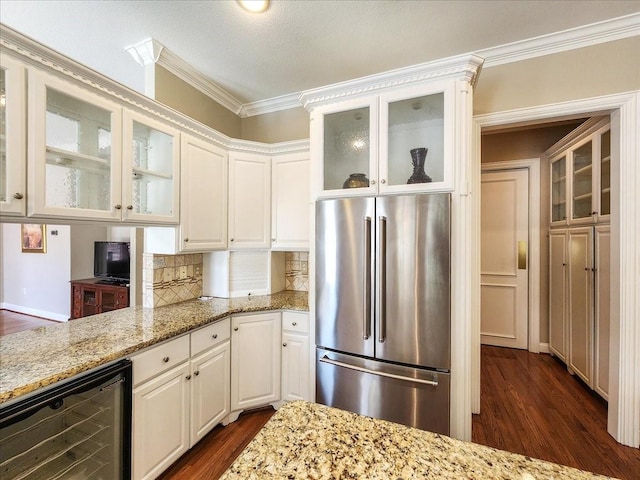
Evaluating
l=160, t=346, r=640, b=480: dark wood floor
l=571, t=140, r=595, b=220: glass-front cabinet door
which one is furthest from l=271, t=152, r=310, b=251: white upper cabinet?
l=571, t=140, r=595, b=220: glass-front cabinet door

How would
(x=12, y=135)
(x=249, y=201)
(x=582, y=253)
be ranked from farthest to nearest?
1. (x=582, y=253)
2. (x=249, y=201)
3. (x=12, y=135)

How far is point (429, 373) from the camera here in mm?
1714

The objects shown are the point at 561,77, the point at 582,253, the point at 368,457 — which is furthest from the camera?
the point at 582,253

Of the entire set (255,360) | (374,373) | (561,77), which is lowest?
(255,360)

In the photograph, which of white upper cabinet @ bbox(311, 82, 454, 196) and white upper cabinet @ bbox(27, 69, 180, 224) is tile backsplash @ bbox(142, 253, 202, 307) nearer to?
white upper cabinet @ bbox(27, 69, 180, 224)

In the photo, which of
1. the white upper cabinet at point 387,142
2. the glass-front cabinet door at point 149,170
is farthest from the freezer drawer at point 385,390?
the glass-front cabinet door at point 149,170

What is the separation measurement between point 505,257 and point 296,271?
2.74 meters

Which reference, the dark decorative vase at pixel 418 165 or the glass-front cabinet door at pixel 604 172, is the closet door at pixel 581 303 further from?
the dark decorative vase at pixel 418 165

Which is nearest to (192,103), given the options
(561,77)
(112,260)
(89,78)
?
(89,78)

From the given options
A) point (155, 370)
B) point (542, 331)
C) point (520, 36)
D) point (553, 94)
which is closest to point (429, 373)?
point (155, 370)

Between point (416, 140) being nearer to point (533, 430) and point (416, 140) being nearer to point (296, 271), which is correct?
point (296, 271)

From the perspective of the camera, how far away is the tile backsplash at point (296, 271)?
291cm

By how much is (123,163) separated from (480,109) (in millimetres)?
2549

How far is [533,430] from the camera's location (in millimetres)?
2129
